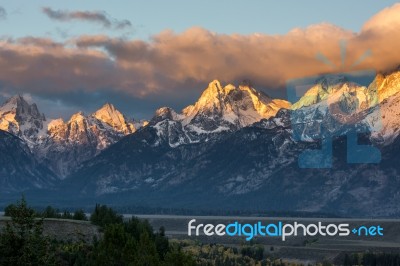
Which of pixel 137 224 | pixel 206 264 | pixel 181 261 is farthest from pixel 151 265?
pixel 206 264

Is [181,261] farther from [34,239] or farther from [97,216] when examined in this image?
[97,216]

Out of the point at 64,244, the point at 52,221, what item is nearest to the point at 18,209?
the point at 64,244

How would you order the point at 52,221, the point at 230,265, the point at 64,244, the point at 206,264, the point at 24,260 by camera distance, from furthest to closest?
the point at 230,265, the point at 206,264, the point at 52,221, the point at 64,244, the point at 24,260

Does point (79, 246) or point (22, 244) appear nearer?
point (22, 244)

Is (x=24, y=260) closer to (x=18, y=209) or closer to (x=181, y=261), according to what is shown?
(x=18, y=209)

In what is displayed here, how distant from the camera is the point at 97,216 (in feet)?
507

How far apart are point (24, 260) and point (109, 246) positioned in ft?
114

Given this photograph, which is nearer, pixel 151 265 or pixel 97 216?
pixel 151 265

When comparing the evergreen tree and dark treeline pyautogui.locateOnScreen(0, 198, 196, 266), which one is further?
dark treeline pyautogui.locateOnScreen(0, 198, 196, 266)

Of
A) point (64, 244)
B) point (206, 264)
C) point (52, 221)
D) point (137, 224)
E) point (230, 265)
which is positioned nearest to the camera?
point (64, 244)

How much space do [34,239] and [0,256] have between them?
3125 mm

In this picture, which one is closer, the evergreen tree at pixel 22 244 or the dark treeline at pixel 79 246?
the evergreen tree at pixel 22 244

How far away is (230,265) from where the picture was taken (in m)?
197

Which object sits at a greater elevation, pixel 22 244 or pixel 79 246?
pixel 79 246
